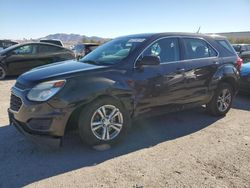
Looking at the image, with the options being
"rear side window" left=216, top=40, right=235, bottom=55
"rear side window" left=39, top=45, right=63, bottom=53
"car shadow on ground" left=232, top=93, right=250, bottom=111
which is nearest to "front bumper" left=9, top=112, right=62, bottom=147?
"rear side window" left=216, top=40, right=235, bottom=55

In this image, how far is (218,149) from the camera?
4.62 metres

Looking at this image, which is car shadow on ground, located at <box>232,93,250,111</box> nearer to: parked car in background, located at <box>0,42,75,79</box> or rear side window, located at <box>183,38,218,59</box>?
rear side window, located at <box>183,38,218,59</box>

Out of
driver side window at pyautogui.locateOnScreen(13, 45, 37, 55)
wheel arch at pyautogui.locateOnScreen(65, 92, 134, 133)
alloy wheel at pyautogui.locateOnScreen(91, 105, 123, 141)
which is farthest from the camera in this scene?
driver side window at pyautogui.locateOnScreen(13, 45, 37, 55)

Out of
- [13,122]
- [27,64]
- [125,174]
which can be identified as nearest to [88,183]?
[125,174]

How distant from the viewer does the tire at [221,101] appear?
247 inches

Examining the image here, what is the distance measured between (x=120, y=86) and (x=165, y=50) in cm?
130

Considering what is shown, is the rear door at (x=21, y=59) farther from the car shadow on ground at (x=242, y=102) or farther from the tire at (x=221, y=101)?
the tire at (x=221, y=101)

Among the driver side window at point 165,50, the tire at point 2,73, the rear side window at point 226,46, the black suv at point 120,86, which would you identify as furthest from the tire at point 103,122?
the tire at point 2,73

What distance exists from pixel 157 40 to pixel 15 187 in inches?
129

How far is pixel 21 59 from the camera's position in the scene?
39.5 feet

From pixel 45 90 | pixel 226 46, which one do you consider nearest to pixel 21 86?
pixel 45 90

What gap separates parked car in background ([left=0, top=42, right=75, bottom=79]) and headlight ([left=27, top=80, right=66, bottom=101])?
8.51m

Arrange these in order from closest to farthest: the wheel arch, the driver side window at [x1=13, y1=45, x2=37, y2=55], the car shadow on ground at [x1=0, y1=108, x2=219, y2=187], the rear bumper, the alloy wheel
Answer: the car shadow on ground at [x1=0, y1=108, x2=219, y2=187] → the wheel arch → the alloy wheel → the rear bumper → the driver side window at [x1=13, y1=45, x2=37, y2=55]

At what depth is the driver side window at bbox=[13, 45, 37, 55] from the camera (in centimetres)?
1209
